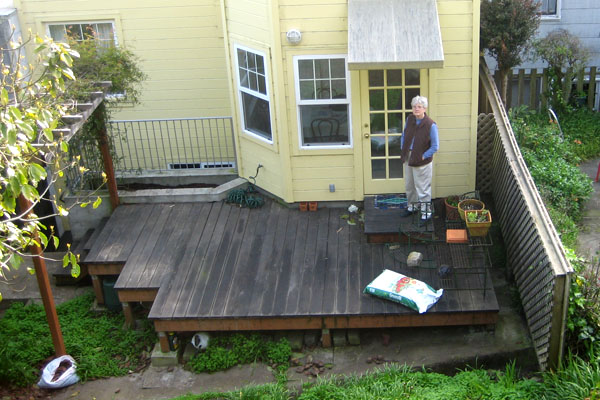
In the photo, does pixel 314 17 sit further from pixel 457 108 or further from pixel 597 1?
pixel 597 1

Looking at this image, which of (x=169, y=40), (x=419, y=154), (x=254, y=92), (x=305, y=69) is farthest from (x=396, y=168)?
(x=169, y=40)

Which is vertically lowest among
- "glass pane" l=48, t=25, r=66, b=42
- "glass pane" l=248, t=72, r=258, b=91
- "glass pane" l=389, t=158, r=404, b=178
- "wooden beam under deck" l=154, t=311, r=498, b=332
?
"wooden beam under deck" l=154, t=311, r=498, b=332

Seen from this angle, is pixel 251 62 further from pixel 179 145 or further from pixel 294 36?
pixel 179 145

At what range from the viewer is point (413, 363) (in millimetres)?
7242

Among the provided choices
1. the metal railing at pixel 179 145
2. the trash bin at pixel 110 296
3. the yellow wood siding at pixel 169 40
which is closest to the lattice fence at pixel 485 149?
the metal railing at pixel 179 145

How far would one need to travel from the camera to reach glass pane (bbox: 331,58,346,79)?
861cm

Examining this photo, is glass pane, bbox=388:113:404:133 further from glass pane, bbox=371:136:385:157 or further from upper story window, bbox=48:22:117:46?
upper story window, bbox=48:22:117:46

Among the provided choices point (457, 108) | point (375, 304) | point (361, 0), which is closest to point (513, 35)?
point (457, 108)

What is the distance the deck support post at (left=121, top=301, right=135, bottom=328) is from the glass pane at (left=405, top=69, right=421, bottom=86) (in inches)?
167

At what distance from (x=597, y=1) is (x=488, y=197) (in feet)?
16.1

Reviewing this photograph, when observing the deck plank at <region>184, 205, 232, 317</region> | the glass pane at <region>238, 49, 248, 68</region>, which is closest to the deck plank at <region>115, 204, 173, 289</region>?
the deck plank at <region>184, 205, 232, 317</region>

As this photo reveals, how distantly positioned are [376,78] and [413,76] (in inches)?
17.6

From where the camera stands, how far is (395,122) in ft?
29.1

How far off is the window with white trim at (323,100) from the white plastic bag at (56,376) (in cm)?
385
